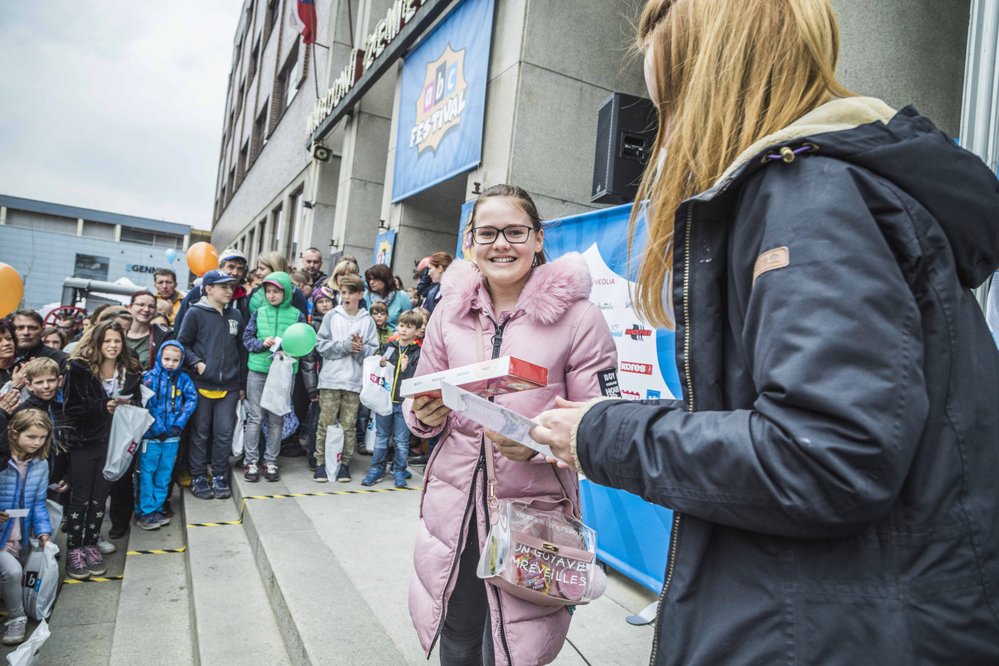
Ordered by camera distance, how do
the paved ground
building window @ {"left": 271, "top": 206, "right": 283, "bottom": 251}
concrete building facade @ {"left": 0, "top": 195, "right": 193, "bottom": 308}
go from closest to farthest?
1. the paved ground
2. building window @ {"left": 271, "top": 206, "right": 283, "bottom": 251}
3. concrete building facade @ {"left": 0, "top": 195, "right": 193, "bottom": 308}

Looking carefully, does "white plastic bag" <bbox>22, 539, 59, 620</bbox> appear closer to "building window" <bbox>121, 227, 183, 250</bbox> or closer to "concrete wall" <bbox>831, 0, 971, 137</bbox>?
"concrete wall" <bbox>831, 0, 971, 137</bbox>

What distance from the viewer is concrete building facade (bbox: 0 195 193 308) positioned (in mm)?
35719

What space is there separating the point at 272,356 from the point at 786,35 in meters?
5.30

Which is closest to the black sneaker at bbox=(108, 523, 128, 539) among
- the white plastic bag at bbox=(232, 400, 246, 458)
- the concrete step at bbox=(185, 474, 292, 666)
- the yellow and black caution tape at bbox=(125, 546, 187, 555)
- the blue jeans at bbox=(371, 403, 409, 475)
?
the yellow and black caution tape at bbox=(125, 546, 187, 555)

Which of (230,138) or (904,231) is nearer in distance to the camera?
(904,231)

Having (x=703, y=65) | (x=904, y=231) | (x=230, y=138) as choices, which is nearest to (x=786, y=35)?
(x=703, y=65)

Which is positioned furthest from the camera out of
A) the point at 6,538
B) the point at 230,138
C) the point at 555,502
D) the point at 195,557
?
the point at 230,138

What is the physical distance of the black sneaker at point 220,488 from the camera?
16.7ft

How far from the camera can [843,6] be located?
4.26 metres

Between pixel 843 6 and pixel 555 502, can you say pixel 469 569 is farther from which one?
pixel 843 6

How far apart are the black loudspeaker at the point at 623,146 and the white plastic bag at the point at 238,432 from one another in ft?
12.7

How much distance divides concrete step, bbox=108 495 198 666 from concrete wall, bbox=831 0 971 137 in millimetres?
5921

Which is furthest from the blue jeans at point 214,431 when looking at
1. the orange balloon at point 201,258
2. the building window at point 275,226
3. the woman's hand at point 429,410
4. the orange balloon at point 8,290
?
the building window at point 275,226

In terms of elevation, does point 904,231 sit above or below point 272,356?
above
